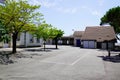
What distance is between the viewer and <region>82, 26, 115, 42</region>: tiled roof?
51531 mm

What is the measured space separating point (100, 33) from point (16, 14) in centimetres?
3361

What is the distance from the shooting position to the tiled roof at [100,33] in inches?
2029

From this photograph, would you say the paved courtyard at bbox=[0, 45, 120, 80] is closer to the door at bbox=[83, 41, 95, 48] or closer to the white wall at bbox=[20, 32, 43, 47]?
the white wall at bbox=[20, 32, 43, 47]

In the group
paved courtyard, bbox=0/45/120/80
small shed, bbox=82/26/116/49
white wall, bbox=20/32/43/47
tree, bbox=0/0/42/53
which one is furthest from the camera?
small shed, bbox=82/26/116/49

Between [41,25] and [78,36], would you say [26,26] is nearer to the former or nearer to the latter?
[41,25]

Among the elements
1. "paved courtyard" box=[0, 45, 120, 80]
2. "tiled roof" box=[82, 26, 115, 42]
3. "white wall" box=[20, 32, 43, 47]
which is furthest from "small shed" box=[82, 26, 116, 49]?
"paved courtyard" box=[0, 45, 120, 80]

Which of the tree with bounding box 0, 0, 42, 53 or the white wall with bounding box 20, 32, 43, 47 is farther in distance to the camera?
the white wall with bounding box 20, 32, 43, 47

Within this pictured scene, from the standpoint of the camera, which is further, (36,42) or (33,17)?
(36,42)

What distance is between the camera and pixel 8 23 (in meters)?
24.6

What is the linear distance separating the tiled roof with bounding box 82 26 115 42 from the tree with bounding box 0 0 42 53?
29.0m

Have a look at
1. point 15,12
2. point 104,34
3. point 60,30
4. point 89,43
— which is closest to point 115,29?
point 104,34

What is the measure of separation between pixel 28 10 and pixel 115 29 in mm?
36355

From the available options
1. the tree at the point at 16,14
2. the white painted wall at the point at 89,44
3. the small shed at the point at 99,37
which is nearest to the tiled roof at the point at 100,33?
the small shed at the point at 99,37

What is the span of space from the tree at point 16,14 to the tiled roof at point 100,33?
29.0m
